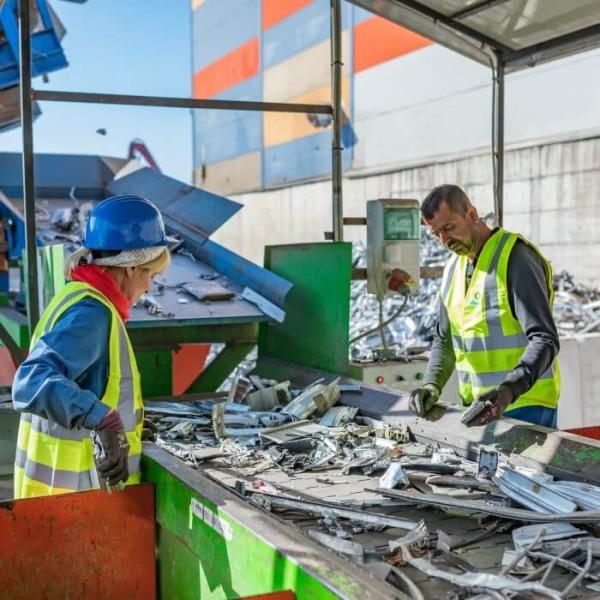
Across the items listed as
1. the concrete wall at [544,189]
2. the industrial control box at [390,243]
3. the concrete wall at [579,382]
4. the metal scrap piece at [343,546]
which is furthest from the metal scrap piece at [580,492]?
the concrete wall at [544,189]

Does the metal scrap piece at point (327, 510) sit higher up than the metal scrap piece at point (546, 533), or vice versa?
the metal scrap piece at point (546, 533)

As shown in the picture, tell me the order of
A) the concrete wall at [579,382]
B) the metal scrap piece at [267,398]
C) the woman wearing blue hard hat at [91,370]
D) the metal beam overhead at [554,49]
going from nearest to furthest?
the woman wearing blue hard hat at [91,370], the metal scrap piece at [267,398], the metal beam overhead at [554,49], the concrete wall at [579,382]

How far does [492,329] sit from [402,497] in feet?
2.93

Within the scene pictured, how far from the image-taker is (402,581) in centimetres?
152

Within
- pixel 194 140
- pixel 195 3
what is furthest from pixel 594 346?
pixel 195 3

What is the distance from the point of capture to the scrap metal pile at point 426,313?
7898 mm

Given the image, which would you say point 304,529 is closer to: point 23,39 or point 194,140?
point 23,39

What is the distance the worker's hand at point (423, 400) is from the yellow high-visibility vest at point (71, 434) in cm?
109

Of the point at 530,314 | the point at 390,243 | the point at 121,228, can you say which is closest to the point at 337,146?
the point at 390,243

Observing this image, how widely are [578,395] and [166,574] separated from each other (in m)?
4.84

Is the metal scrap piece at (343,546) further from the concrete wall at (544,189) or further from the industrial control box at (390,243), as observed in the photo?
the concrete wall at (544,189)

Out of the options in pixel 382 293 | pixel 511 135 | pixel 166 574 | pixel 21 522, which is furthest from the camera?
pixel 511 135

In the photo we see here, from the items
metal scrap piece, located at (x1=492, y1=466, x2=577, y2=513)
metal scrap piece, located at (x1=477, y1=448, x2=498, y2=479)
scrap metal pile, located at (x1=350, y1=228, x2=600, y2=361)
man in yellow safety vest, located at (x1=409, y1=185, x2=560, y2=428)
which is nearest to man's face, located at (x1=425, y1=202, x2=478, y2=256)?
man in yellow safety vest, located at (x1=409, y1=185, x2=560, y2=428)

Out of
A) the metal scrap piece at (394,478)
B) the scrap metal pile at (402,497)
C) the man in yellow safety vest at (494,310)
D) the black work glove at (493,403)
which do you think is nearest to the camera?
the scrap metal pile at (402,497)
